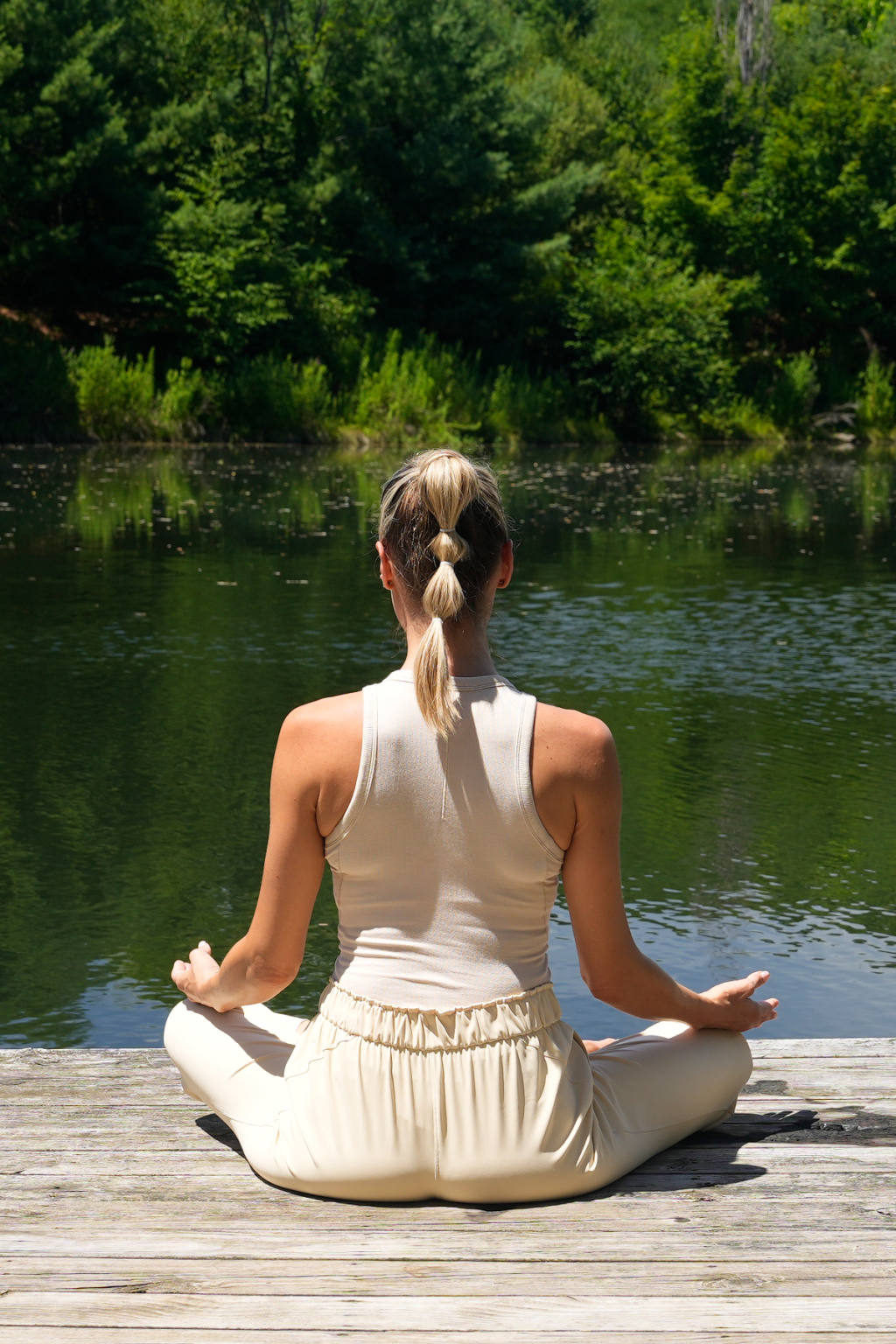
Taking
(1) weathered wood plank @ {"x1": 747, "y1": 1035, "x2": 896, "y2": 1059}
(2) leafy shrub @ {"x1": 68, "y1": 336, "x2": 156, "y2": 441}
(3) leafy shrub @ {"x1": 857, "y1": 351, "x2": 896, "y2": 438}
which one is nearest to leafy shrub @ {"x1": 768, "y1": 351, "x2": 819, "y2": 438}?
(3) leafy shrub @ {"x1": 857, "y1": 351, "x2": 896, "y2": 438}

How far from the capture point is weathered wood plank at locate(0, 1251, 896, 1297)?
2.17 meters

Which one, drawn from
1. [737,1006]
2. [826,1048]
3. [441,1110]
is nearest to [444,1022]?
[441,1110]

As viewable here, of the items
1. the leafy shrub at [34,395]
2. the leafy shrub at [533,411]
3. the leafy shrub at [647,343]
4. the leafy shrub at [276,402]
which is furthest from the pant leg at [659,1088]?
the leafy shrub at [647,343]

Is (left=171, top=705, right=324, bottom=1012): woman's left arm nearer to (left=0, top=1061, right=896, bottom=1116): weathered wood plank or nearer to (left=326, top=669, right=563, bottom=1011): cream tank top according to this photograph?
(left=326, top=669, right=563, bottom=1011): cream tank top

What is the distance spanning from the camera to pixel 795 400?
3312cm

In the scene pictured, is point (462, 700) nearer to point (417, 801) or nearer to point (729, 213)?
point (417, 801)

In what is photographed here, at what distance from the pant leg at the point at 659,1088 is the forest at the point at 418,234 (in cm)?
2422

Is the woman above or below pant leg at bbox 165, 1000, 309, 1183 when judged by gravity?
above

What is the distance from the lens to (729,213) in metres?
37.2

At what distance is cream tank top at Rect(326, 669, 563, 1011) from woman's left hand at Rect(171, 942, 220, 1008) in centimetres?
33

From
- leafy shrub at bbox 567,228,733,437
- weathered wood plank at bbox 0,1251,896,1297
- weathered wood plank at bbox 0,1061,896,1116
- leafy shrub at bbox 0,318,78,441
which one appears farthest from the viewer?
leafy shrub at bbox 567,228,733,437

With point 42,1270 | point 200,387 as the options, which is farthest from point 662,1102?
point 200,387

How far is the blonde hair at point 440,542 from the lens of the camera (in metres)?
2.29

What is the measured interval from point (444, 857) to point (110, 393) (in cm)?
2459
